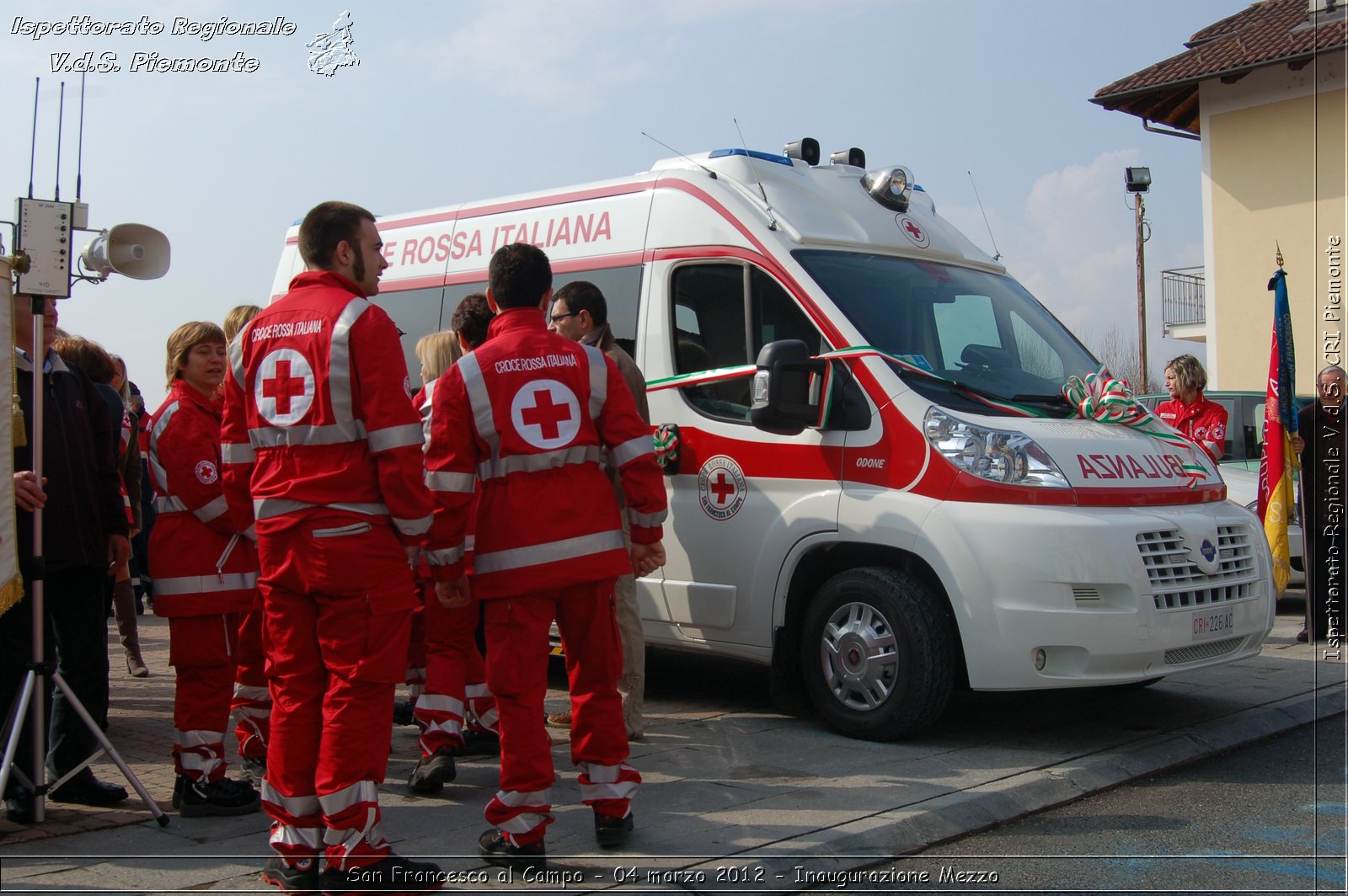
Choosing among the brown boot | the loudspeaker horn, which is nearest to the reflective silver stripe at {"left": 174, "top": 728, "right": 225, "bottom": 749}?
the loudspeaker horn

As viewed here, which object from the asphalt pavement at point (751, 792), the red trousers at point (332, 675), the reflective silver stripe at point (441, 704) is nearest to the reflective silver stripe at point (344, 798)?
the red trousers at point (332, 675)

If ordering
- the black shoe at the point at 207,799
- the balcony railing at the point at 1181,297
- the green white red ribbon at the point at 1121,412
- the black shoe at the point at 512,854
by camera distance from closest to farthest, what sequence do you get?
the black shoe at the point at 512,854, the black shoe at the point at 207,799, the green white red ribbon at the point at 1121,412, the balcony railing at the point at 1181,297

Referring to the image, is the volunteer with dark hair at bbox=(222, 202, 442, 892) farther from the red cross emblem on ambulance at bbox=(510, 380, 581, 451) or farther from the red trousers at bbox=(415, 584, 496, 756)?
the red trousers at bbox=(415, 584, 496, 756)

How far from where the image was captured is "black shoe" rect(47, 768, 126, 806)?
4945mm

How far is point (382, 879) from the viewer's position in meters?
3.82

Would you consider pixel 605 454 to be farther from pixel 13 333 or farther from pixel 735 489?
pixel 13 333

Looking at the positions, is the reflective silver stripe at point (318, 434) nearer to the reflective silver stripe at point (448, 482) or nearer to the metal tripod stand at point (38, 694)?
the reflective silver stripe at point (448, 482)

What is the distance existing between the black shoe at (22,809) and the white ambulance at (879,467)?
9.96ft

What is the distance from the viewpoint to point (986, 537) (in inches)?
212

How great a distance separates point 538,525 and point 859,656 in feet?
6.99

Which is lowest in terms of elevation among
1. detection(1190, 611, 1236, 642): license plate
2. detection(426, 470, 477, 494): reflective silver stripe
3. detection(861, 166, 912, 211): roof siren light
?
detection(1190, 611, 1236, 642): license plate

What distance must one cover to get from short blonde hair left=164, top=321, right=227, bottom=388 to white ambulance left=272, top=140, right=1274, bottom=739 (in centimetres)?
231

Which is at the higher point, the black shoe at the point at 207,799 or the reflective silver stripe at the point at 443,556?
the reflective silver stripe at the point at 443,556

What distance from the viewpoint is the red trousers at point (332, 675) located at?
12.5 ft
